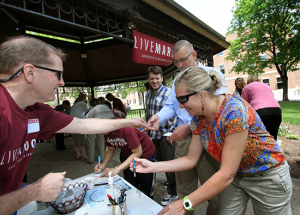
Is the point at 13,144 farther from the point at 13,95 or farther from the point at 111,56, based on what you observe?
the point at 111,56

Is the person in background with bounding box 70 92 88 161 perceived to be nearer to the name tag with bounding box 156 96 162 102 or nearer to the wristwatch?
the name tag with bounding box 156 96 162 102

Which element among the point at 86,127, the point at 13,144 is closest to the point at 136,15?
the point at 86,127

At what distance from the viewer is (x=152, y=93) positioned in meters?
3.63

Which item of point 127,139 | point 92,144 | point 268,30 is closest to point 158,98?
point 127,139

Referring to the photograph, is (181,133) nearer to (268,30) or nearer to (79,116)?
(79,116)

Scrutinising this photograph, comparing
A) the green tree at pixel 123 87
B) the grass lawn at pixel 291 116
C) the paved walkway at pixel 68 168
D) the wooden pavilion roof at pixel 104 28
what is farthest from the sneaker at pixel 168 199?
the grass lawn at pixel 291 116

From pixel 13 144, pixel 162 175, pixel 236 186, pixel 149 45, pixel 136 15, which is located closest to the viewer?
pixel 13 144

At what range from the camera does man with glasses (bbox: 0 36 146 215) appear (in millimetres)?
973

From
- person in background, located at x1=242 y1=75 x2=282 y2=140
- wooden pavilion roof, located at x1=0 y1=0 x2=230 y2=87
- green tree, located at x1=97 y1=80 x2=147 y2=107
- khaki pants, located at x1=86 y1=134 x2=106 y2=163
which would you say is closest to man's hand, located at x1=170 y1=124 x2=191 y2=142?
wooden pavilion roof, located at x1=0 y1=0 x2=230 y2=87

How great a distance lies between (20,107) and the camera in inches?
45.4

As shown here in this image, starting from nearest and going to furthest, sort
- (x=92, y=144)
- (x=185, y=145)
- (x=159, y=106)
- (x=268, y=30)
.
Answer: (x=185, y=145) < (x=159, y=106) < (x=92, y=144) < (x=268, y=30)

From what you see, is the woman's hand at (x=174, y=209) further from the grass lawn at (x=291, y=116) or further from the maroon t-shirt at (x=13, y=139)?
the grass lawn at (x=291, y=116)

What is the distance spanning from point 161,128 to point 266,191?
2.01 m

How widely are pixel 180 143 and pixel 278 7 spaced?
2155 centimetres
